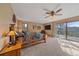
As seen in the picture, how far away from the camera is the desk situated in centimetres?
218

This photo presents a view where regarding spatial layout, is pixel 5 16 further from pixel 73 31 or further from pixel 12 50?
pixel 73 31

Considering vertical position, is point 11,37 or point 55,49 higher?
point 11,37

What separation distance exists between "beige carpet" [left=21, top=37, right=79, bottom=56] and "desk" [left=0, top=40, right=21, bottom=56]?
11cm

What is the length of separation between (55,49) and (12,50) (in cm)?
92

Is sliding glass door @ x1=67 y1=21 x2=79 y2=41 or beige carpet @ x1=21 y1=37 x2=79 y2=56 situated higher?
sliding glass door @ x1=67 y1=21 x2=79 y2=41

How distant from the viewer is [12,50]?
87.3 inches

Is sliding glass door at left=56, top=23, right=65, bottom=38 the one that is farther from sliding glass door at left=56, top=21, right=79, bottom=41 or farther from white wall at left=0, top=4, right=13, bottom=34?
white wall at left=0, top=4, right=13, bottom=34

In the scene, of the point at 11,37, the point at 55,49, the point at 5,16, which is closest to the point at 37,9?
the point at 5,16

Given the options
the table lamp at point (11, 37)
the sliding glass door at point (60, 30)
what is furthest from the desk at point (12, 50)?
the sliding glass door at point (60, 30)

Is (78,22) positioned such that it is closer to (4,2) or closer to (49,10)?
(49,10)

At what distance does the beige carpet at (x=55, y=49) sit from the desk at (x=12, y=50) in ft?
0.35

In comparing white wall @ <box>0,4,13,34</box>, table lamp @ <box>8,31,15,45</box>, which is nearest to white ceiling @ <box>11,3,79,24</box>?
white wall @ <box>0,4,13,34</box>

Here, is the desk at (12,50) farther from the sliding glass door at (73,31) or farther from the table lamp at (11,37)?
the sliding glass door at (73,31)

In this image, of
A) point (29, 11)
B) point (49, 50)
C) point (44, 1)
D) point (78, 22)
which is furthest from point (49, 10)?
point (49, 50)
